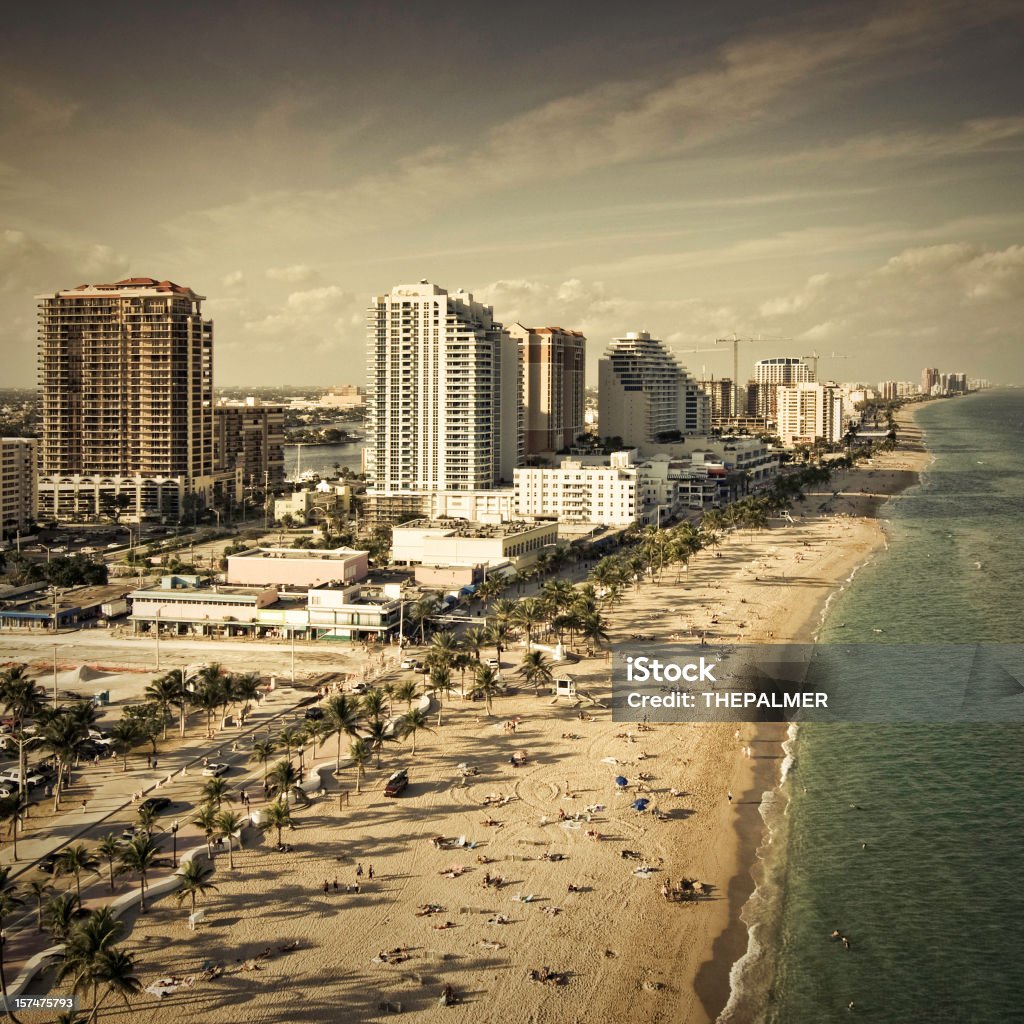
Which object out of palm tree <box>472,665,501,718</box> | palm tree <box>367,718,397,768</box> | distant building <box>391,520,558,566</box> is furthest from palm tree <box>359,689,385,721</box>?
distant building <box>391,520,558,566</box>

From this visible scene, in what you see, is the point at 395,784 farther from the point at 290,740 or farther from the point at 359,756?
the point at 290,740

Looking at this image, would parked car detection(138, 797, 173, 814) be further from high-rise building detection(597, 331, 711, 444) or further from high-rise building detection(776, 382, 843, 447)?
high-rise building detection(776, 382, 843, 447)

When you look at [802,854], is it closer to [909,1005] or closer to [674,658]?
[909,1005]

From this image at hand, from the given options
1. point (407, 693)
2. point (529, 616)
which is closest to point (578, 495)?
point (529, 616)

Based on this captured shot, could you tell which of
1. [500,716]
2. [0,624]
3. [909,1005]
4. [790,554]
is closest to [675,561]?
[790,554]

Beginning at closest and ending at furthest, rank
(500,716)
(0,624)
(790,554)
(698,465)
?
(500,716)
(0,624)
(790,554)
(698,465)

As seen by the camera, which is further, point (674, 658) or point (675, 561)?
point (675, 561)

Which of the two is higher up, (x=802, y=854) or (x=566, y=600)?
(x=566, y=600)
